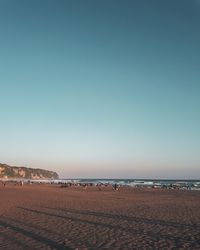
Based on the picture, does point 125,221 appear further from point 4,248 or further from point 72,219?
point 4,248

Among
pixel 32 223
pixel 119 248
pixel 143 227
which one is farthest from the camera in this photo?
pixel 32 223

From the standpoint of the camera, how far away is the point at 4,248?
13898 mm

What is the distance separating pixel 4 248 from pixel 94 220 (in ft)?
28.3

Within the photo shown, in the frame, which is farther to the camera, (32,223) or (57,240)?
(32,223)

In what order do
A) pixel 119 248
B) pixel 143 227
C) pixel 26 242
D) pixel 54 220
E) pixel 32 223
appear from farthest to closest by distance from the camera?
pixel 54 220 → pixel 32 223 → pixel 143 227 → pixel 26 242 → pixel 119 248

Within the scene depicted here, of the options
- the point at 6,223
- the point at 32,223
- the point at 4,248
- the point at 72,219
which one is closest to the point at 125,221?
the point at 72,219

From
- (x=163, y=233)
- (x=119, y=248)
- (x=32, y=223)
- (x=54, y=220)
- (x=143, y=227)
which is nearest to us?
(x=119, y=248)

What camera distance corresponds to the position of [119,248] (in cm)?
1388

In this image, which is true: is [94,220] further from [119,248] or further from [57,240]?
[119,248]

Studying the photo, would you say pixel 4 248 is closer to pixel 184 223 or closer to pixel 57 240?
pixel 57 240

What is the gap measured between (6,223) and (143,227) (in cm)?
759

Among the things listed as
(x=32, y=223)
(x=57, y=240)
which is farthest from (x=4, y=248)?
(x=32, y=223)

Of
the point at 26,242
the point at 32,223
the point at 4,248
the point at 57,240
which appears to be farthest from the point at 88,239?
the point at 32,223

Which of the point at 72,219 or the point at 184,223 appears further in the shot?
the point at 72,219
